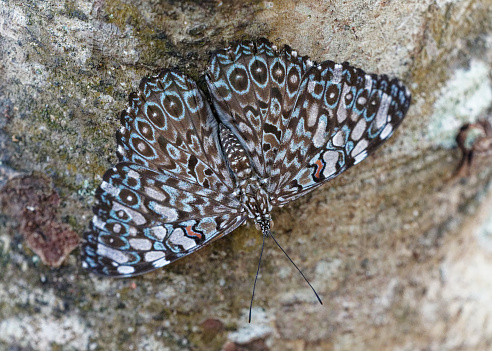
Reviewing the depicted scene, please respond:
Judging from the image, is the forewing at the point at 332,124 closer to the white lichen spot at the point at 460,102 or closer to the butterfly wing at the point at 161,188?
the white lichen spot at the point at 460,102

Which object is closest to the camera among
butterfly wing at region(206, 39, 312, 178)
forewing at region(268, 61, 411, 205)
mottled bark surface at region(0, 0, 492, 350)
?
mottled bark surface at region(0, 0, 492, 350)

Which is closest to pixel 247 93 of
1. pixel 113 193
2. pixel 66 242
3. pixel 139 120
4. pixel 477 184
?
pixel 139 120

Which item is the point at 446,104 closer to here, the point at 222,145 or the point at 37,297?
the point at 222,145

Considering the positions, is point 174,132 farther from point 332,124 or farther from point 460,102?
point 460,102

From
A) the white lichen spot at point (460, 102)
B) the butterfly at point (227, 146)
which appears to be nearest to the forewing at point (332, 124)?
the butterfly at point (227, 146)

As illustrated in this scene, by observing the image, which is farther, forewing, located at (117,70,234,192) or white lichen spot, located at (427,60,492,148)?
white lichen spot, located at (427,60,492,148)

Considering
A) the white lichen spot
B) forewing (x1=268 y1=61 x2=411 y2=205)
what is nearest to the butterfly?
forewing (x1=268 y1=61 x2=411 y2=205)

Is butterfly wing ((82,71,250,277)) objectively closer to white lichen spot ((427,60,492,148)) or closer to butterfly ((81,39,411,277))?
butterfly ((81,39,411,277))

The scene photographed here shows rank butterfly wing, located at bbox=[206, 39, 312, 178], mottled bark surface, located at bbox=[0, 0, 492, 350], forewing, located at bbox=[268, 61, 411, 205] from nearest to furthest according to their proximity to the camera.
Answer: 1. mottled bark surface, located at bbox=[0, 0, 492, 350]
2. butterfly wing, located at bbox=[206, 39, 312, 178]
3. forewing, located at bbox=[268, 61, 411, 205]
